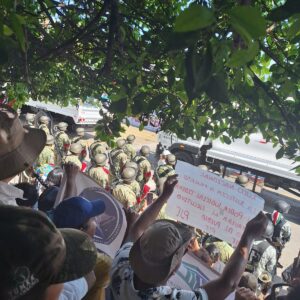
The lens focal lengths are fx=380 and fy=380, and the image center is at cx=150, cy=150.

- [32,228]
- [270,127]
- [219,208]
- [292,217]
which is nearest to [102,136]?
[219,208]

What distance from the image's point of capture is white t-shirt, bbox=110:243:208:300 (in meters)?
1.89

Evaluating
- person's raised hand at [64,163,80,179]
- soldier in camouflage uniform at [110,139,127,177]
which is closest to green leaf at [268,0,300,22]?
person's raised hand at [64,163,80,179]

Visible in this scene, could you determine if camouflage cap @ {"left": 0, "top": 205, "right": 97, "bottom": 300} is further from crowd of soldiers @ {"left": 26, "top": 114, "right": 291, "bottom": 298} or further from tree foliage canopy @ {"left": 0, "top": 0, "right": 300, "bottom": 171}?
crowd of soldiers @ {"left": 26, "top": 114, "right": 291, "bottom": 298}

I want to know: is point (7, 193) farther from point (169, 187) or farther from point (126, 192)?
point (126, 192)

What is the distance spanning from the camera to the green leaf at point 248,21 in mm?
813

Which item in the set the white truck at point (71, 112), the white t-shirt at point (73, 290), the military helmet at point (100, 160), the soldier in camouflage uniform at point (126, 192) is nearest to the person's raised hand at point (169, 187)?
the white t-shirt at point (73, 290)

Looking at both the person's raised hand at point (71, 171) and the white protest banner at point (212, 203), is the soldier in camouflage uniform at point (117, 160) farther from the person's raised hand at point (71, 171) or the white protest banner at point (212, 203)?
the white protest banner at point (212, 203)

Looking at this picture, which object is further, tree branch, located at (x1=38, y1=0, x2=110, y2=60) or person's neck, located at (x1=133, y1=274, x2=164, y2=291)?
tree branch, located at (x1=38, y1=0, x2=110, y2=60)

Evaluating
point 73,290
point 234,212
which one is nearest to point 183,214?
point 234,212

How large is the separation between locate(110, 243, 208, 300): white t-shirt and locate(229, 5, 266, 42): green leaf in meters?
1.43

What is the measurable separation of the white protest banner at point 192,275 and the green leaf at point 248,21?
1.93 m

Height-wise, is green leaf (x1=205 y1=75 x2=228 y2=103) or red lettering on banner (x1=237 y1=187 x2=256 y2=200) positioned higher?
green leaf (x1=205 y1=75 x2=228 y2=103)

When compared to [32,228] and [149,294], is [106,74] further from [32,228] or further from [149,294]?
[32,228]

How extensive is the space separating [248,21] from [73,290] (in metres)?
1.39
